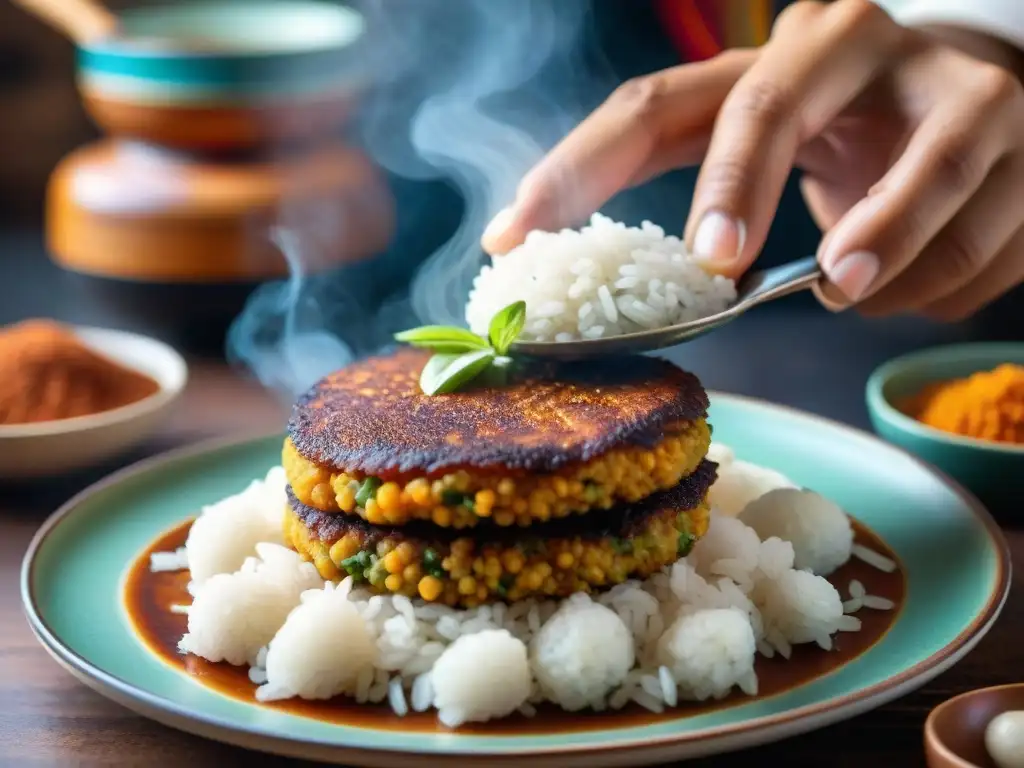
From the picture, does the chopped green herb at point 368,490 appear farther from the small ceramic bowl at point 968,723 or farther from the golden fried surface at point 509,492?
the small ceramic bowl at point 968,723

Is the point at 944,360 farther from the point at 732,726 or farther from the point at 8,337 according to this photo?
the point at 8,337

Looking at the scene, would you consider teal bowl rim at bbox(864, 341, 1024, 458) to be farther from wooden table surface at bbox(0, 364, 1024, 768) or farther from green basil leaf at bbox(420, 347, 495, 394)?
green basil leaf at bbox(420, 347, 495, 394)

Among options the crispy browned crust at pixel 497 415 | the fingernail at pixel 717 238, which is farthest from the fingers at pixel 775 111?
the crispy browned crust at pixel 497 415

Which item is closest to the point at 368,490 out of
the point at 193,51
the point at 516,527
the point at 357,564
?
the point at 357,564

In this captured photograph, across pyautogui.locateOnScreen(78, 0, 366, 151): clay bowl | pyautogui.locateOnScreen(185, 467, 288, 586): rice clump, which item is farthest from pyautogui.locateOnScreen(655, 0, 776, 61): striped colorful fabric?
pyautogui.locateOnScreen(185, 467, 288, 586): rice clump

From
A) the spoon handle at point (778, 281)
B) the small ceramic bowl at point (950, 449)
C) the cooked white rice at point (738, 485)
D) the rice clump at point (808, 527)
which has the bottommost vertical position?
the small ceramic bowl at point (950, 449)
